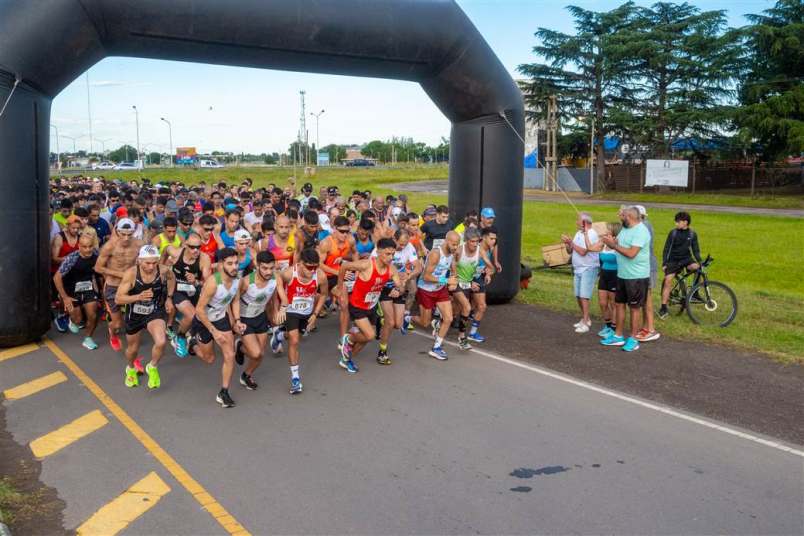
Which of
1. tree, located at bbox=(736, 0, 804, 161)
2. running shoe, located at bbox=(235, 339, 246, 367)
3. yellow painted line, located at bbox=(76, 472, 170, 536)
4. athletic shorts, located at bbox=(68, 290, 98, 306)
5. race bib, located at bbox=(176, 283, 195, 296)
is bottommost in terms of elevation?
yellow painted line, located at bbox=(76, 472, 170, 536)

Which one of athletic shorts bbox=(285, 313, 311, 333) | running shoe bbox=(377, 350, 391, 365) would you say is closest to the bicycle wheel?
running shoe bbox=(377, 350, 391, 365)

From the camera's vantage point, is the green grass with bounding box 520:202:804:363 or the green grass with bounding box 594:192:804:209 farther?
the green grass with bounding box 594:192:804:209

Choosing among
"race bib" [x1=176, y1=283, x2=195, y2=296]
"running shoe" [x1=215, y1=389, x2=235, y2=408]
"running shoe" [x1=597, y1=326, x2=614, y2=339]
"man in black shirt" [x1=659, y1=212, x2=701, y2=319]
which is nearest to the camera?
"running shoe" [x1=215, y1=389, x2=235, y2=408]

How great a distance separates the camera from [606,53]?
169ft

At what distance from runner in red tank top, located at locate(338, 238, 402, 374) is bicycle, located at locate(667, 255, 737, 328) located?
5.41 meters

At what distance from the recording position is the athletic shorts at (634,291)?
10.2 metres

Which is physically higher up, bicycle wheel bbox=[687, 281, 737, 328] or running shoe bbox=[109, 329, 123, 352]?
bicycle wheel bbox=[687, 281, 737, 328]

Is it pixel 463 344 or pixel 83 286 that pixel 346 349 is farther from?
pixel 83 286

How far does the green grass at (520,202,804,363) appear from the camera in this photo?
1108 centimetres

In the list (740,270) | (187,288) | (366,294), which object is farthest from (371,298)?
(740,270)

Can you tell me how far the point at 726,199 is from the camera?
138ft

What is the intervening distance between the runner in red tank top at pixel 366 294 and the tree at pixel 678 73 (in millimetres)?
43795

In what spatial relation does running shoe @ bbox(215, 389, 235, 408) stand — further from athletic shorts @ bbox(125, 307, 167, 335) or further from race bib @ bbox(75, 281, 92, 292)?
race bib @ bbox(75, 281, 92, 292)

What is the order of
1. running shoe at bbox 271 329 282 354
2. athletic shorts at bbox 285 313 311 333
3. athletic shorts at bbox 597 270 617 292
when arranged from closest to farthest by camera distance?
athletic shorts at bbox 285 313 311 333
running shoe at bbox 271 329 282 354
athletic shorts at bbox 597 270 617 292
